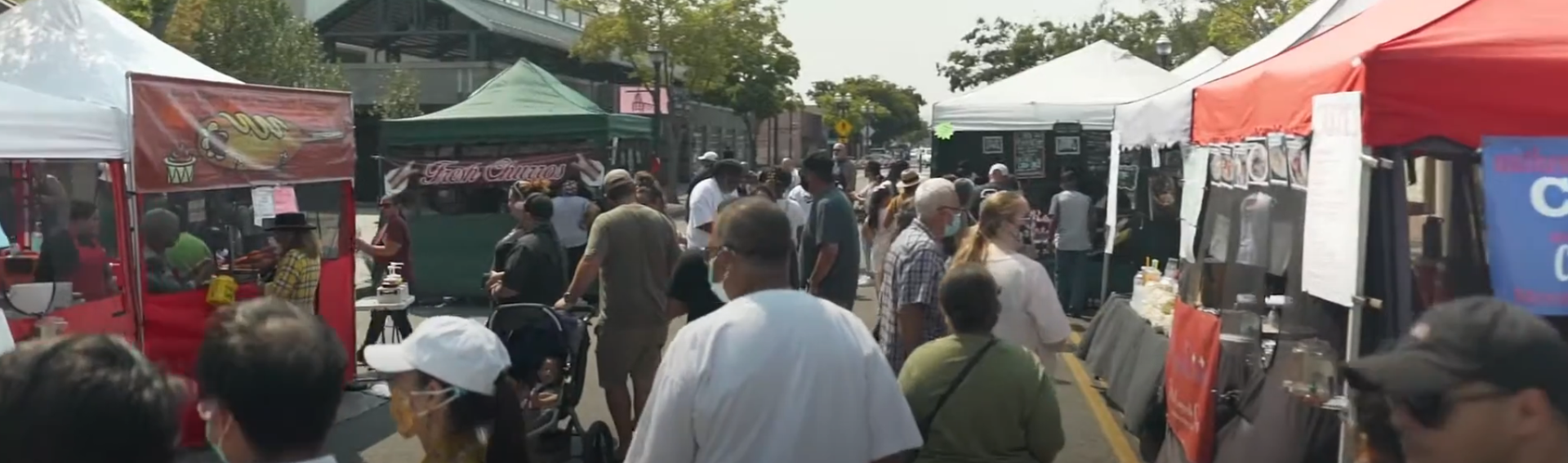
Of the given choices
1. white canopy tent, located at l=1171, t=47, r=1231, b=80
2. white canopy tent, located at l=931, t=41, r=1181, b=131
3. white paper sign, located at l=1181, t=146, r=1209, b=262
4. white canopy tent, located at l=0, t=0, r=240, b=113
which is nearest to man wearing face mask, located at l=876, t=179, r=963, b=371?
white paper sign, located at l=1181, t=146, r=1209, b=262

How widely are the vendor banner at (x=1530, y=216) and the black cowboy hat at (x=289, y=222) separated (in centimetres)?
649

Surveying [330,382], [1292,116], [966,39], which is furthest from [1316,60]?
[966,39]

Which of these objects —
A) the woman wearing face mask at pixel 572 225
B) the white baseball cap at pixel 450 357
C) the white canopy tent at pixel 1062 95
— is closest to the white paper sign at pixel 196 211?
the woman wearing face mask at pixel 572 225

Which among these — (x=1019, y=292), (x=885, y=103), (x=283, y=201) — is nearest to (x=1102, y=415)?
(x=1019, y=292)

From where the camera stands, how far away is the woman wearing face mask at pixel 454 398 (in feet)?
12.2

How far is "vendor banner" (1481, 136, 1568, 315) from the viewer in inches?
184

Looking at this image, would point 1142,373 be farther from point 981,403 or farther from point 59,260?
point 59,260

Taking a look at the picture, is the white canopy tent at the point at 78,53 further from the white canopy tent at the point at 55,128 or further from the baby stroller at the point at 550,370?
the baby stroller at the point at 550,370

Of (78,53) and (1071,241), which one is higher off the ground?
(78,53)

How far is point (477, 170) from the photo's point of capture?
1587cm

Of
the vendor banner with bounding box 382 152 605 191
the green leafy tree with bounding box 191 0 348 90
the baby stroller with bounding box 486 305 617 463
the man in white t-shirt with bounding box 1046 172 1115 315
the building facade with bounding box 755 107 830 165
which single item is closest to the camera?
the baby stroller with bounding box 486 305 617 463

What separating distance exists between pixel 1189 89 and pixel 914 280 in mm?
3268

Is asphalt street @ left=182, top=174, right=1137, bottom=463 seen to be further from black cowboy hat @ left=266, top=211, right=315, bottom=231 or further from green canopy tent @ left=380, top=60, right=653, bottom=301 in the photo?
green canopy tent @ left=380, top=60, right=653, bottom=301

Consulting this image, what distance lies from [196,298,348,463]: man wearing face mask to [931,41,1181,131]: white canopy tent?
14271 millimetres
